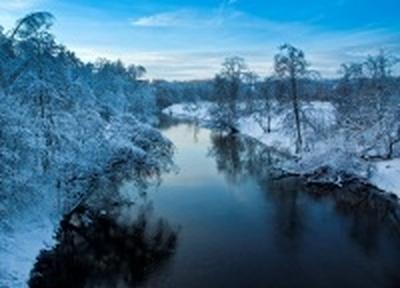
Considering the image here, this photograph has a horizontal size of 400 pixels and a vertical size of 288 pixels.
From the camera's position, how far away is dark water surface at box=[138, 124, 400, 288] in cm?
1538

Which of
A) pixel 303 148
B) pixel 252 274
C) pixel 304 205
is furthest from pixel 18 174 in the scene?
pixel 303 148

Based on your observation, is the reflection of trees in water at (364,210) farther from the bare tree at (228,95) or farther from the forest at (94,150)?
the bare tree at (228,95)

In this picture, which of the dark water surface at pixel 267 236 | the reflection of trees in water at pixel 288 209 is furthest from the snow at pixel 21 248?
the reflection of trees in water at pixel 288 209

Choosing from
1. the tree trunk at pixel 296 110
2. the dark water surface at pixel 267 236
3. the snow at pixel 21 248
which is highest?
the tree trunk at pixel 296 110

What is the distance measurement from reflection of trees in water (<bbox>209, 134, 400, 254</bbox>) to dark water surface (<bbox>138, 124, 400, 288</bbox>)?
2.0 inches

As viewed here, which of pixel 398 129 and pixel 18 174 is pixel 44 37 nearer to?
pixel 18 174

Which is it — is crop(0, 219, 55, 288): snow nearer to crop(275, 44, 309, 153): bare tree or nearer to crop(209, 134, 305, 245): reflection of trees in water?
crop(209, 134, 305, 245): reflection of trees in water

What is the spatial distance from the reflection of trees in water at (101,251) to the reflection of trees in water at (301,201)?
551cm

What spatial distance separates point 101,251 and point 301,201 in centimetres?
1194

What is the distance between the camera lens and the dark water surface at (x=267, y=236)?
50.5 ft

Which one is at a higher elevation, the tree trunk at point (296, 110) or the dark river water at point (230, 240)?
the tree trunk at point (296, 110)

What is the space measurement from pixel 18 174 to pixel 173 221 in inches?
316

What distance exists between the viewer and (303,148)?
35.7 metres

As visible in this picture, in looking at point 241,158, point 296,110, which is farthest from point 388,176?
point 241,158
